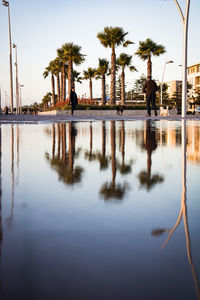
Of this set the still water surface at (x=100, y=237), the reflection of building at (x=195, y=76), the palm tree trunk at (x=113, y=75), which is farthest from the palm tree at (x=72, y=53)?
the reflection of building at (x=195, y=76)

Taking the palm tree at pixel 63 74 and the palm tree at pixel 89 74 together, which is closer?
the palm tree at pixel 63 74

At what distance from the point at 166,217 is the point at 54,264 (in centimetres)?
74

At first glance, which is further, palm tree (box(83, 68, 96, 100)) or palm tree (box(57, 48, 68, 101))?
palm tree (box(83, 68, 96, 100))

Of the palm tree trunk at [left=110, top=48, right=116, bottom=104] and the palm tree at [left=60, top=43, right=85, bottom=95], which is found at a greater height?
the palm tree at [left=60, top=43, right=85, bottom=95]

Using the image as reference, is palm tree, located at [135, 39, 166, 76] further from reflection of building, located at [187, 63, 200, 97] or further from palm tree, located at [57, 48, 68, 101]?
reflection of building, located at [187, 63, 200, 97]

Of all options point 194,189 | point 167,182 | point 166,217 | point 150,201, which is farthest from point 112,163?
point 166,217

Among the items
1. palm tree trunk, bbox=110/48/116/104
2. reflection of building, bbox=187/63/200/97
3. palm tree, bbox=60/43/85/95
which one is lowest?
palm tree trunk, bbox=110/48/116/104

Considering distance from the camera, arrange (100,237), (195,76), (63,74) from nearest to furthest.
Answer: (100,237)
(63,74)
(195,76)

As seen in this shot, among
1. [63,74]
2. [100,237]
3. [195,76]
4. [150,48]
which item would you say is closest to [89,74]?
[63,74]

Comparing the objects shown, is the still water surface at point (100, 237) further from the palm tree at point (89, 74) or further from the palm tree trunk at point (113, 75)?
the palm tree at point (89, 74)

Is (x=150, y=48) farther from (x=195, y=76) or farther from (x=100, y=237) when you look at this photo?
(x=195, y=76)

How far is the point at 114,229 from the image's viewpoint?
61.1 inches

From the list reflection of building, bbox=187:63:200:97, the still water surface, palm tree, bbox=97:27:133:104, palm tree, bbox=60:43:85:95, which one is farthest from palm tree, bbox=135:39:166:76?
reflection of building, bbox=187:63:200:97

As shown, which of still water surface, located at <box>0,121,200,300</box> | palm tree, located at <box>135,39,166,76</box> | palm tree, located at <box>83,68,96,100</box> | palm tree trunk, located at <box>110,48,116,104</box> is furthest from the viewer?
palm tree, located at <box>83,68,96,100</box>
